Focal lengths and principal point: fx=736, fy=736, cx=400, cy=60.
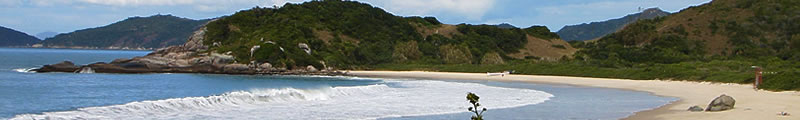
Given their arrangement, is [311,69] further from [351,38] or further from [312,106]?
[312,106]

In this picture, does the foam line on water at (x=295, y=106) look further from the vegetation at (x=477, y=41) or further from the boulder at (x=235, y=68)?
the boulder at (x=235, y=68)

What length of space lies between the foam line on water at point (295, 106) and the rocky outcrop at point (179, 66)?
33.0m

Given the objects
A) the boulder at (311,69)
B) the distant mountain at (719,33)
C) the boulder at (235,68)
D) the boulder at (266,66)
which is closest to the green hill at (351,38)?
the boulder at (266,66)

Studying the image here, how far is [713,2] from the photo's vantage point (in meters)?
96.0

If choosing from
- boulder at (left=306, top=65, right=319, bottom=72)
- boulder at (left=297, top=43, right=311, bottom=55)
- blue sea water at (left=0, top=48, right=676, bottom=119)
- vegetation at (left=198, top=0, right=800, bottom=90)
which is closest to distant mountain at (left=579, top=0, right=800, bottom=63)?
vegetation at (left=198, top=0, right=800, bottom=90)

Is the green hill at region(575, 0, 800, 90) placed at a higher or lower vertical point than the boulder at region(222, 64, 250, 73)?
higher

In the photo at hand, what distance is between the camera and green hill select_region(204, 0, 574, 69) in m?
69.4

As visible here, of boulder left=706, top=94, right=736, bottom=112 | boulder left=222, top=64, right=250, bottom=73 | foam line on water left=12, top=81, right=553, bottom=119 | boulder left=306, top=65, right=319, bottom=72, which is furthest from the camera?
boulder left=306, top=65, right=319, bottom=72

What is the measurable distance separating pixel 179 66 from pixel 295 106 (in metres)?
41.9

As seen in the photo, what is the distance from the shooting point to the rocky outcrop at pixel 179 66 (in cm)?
5831

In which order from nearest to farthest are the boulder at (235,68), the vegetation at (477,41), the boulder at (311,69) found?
1. the boulder at (235,68)
2. the vegetation at (477,41)
3. the boulder at (311,69)

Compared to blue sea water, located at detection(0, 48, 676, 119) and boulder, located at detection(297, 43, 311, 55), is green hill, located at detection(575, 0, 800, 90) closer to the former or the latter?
boulder, located at detection(297, 43, 311, 55)

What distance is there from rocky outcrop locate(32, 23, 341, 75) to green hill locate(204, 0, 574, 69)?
5.19 feet

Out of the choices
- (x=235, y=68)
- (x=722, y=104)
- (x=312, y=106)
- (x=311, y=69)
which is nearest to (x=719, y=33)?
(x=311, y=69)
